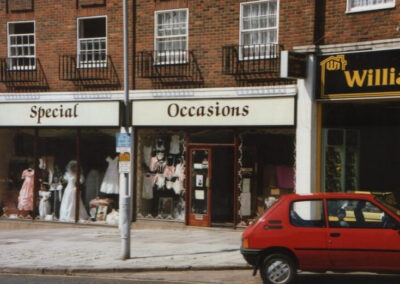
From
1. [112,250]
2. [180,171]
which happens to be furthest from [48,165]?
[112,250]

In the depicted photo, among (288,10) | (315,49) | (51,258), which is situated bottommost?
(51,258)

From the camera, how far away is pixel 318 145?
17469 millimetres

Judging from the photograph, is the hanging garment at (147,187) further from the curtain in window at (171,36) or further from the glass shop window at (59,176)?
the curtain in window at (171,36)

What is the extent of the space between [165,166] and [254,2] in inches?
213

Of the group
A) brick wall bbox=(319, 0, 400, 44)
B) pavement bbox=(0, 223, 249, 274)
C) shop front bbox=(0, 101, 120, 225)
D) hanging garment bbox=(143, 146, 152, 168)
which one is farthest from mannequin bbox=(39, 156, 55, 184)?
brick wall bbox=(319, 0, 400, 44)

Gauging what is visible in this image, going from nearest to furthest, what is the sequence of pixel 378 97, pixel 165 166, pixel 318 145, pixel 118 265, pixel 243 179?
pixel 118 265 < pixel 378 97 < pixel 318 145 < pixel 243 179 < pixel 165 166

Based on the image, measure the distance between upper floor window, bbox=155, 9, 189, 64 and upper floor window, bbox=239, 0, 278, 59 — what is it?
1.81 meters

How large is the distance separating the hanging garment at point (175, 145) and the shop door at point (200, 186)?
18.5 inches

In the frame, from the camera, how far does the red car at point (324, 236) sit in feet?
34.4

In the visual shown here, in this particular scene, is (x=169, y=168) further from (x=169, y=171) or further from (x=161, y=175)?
(x=161, y=175)

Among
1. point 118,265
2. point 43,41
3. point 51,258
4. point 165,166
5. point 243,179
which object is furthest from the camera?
point 43,41

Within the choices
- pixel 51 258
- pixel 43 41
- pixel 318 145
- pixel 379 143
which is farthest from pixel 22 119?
pixel 379 143

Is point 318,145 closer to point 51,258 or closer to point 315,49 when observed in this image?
point 315,49

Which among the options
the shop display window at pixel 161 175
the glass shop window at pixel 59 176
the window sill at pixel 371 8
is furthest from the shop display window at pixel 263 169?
the glass shop window at pixel 59 176
